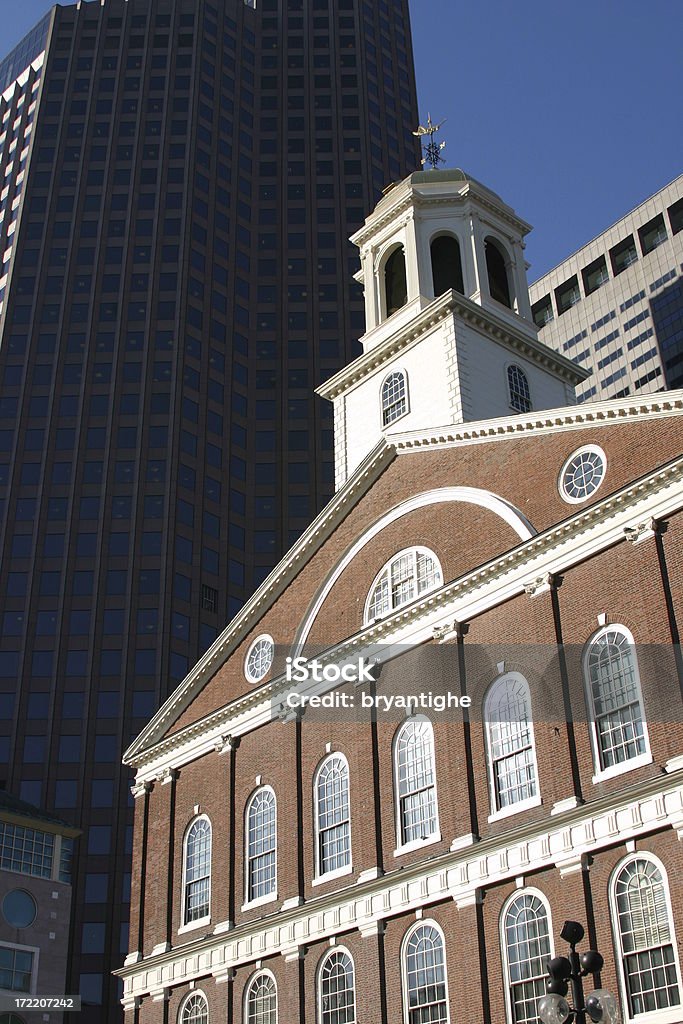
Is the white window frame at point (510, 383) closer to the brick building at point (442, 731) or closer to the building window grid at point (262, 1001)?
the brick building at point (442, 731)

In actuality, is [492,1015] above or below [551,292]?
below

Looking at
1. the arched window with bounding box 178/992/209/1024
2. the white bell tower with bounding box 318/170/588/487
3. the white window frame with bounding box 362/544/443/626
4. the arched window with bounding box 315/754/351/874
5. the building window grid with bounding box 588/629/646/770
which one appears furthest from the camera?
the white bell tower with bounding box 318/170/588/487

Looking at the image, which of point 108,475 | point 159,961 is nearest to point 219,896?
point 159,961

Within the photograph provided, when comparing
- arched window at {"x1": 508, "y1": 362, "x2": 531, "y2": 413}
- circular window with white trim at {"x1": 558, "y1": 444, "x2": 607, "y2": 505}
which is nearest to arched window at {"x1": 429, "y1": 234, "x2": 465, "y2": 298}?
arched window at {"x1": 508, "y1": 362, "x2": 531, "y2": 413}

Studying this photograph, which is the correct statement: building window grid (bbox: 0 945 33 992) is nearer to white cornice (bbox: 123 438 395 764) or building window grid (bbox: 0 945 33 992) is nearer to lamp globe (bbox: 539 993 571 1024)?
white cornice (bbox: 123 438 395 764)

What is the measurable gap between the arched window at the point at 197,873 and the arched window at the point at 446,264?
70.3 ft

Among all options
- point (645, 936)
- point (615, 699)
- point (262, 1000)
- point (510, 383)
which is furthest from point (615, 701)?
point (510, 383)

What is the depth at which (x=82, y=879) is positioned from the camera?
77125 mm

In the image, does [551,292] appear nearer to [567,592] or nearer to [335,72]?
[335,72]

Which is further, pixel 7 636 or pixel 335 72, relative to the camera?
pixel 335 72

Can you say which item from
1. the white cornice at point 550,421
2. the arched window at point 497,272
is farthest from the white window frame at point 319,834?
the arched window at point 497,272

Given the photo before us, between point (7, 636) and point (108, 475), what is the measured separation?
1476 cm

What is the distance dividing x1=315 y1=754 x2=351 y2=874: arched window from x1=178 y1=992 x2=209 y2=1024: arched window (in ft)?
20.6

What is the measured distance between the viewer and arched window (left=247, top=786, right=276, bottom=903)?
37469 millimetres
